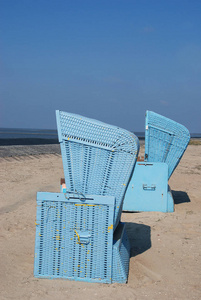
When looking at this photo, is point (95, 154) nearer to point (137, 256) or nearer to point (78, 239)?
point (78, 239)

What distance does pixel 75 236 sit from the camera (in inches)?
165

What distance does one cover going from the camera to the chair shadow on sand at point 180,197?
8797 millimetres

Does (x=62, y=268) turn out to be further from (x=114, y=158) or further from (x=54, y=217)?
(x=114, y=158)

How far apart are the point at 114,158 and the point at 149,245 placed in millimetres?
2033

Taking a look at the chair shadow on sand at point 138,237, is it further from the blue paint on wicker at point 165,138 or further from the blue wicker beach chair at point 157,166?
the blue paint on wicker at point 165,138

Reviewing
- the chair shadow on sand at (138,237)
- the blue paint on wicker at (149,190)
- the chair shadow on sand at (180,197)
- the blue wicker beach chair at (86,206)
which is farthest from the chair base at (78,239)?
the chair shadow on sand at (180,197)

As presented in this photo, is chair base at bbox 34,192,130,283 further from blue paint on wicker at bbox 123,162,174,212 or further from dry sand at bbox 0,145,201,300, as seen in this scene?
blue paint on wicker at bbox 123,162,174,212

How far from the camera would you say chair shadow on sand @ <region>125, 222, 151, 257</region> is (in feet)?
17.6

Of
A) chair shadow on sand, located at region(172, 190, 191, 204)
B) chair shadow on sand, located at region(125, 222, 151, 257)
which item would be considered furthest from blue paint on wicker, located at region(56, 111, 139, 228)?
chair shadow on sand, located at region(172, 190, 191, 204)

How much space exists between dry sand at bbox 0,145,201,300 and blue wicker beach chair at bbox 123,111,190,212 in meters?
0.28

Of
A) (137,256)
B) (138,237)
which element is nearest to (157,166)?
(138,237)

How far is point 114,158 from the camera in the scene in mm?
4215

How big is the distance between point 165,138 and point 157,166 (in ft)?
2.48

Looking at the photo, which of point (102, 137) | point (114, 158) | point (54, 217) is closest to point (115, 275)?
point (54, 217)
